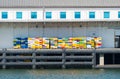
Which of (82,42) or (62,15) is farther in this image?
(62,15)

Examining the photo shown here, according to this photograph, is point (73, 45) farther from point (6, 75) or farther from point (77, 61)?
point (6, 75)

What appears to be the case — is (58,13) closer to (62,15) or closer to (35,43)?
(62,15)

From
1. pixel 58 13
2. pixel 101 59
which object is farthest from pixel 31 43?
pixel 101 59

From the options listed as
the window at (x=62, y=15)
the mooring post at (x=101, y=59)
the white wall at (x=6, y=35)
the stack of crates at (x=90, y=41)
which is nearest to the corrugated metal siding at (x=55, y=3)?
the window at (x=62, y=15)

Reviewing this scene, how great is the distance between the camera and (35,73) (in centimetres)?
6241

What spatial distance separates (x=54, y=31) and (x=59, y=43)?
2.08m

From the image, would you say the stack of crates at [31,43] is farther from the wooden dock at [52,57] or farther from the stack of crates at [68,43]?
the stack of crates at [68,43]

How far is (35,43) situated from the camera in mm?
68938

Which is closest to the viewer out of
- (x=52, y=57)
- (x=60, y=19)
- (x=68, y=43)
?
(x=52, y=57)

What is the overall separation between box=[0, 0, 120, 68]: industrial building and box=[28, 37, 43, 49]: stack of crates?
1687 millimetres

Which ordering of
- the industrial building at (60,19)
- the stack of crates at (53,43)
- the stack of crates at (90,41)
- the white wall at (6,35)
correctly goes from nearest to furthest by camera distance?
the stack of crates at (90,41), the stack of crates at (53,43), the industrial building at (60,19), the white wall at (6,35)

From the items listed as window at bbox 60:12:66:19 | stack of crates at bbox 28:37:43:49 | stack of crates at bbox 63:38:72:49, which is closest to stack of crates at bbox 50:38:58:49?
stack of crates at bbox 63:38:72:49

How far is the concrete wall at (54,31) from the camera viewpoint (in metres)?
70.4

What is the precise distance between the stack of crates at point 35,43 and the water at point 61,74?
3859mm
